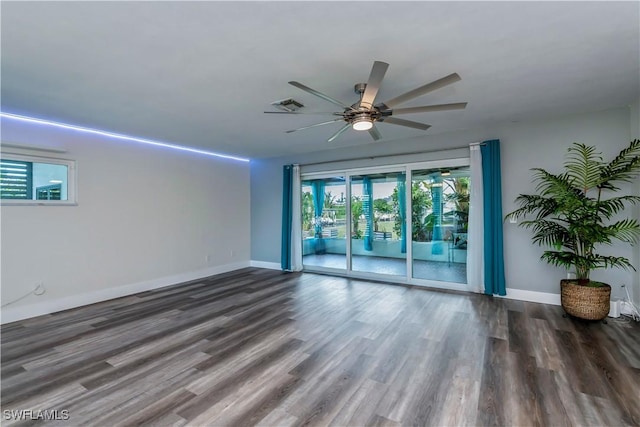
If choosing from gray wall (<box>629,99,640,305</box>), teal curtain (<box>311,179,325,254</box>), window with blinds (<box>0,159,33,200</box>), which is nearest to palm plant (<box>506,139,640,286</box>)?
gray wall (<box>629,99,640,305</box>)

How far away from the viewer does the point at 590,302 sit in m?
3.47

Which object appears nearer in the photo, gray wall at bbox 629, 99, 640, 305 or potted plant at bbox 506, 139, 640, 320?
potted plant at bbox 506, 139, 640, 320

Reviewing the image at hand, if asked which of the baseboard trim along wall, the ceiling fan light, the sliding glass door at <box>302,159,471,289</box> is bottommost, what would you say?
the baseboard trim along wall

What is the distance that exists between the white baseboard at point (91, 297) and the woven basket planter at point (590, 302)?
20.6 ft

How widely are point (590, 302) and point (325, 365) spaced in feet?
11.0

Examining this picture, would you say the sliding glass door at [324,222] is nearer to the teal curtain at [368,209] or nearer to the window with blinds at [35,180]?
the teal curtain at [368,209]

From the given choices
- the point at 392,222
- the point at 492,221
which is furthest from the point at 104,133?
the point at 492,221

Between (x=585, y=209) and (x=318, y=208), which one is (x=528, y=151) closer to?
(x=585, y=209)

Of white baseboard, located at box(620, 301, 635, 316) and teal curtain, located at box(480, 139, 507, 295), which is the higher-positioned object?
teal curtain, located at box(480, 139, 507, 295)

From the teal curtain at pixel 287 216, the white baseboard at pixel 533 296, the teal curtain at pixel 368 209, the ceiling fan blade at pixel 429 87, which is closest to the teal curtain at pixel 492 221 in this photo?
the white baseboard at pixel 533 296

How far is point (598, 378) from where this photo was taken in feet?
7.84

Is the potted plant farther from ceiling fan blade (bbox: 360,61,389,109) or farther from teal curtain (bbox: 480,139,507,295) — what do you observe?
ceiling fan blade (bbox: 360,61,389,109)

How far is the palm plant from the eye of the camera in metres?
3.56

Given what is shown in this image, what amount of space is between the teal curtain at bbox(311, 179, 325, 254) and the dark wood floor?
2489 millimetres
